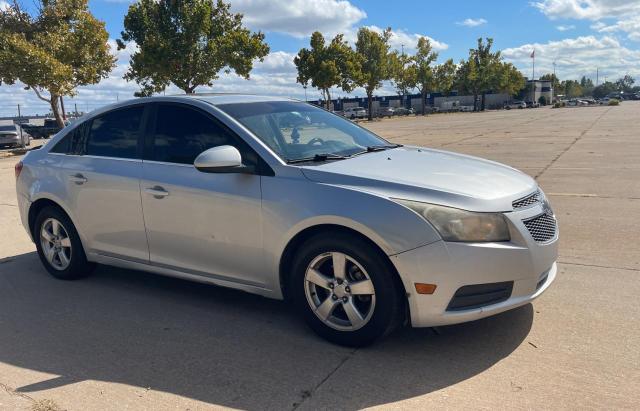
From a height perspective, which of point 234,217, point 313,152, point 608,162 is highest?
point 313,152

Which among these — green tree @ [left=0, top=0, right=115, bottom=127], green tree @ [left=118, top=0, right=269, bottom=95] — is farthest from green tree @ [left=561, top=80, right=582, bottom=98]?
green tree @ [left=0, top=0, right=115, bottom=127]

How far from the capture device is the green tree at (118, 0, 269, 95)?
31188mm

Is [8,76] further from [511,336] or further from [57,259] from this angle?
[511,336]

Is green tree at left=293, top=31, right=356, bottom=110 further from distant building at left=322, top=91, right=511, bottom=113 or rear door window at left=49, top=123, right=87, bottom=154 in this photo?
distant building at left=322, top=91, right=511, bottom=113

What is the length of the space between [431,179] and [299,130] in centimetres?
133

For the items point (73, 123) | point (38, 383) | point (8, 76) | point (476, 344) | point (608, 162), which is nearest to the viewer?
point (38, 383)

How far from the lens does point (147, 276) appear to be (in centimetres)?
536

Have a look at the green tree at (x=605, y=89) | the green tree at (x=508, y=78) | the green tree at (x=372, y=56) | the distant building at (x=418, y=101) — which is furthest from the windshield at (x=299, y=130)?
the green tree at (x=605, y=89)

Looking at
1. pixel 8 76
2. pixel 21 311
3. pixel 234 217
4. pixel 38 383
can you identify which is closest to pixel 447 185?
pixel 234 217

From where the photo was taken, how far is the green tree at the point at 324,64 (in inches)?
2003

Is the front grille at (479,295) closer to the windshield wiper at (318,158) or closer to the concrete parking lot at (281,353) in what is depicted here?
the concrete parking lot at (281,353)

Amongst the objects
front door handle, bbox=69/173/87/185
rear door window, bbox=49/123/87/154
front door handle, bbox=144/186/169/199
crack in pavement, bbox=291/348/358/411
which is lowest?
crack in pavement, bbox=291/348/358/411

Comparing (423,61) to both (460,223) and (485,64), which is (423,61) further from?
(460,223)

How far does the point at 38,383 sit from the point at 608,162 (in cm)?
1280
